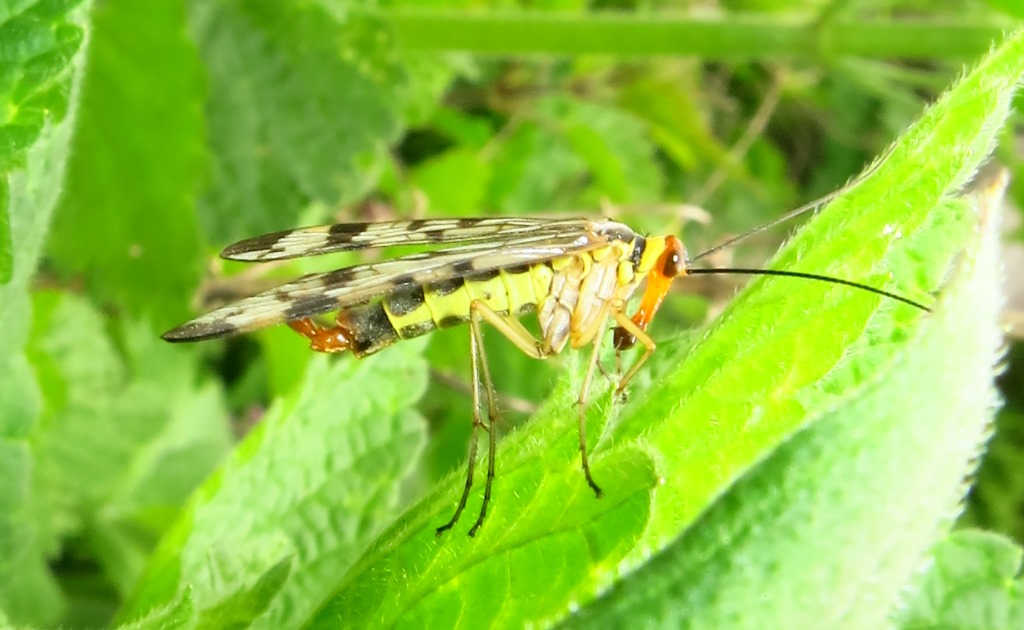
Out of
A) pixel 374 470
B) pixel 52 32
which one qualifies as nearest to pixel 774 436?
pixel 374 470

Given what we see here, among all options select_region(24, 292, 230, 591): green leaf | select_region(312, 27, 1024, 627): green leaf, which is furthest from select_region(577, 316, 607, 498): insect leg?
select_region(24, 292, 230, 591): green leaf

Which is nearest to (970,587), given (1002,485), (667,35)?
(667,35)

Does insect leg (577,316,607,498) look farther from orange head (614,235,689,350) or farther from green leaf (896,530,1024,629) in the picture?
green leaf (896,530,1024,629)

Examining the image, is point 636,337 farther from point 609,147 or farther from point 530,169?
point 609,147

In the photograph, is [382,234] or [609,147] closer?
[382,234]

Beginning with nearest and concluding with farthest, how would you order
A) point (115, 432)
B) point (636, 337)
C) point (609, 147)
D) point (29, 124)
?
point (29, 124) → point (636, 337) → point (115, 432) → point (609, 147)

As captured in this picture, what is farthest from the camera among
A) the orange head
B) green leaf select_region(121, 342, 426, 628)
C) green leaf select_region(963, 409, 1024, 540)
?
→ green leaf select_region(963, 409, 1024, 540)
